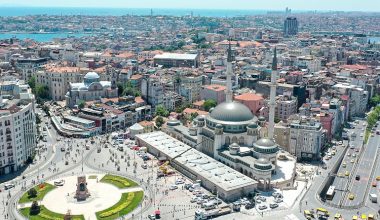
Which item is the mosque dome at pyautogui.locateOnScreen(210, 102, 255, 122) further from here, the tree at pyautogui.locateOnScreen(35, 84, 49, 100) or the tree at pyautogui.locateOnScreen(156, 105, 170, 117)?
the tree at pyautogui.locateOnScreen(35, 84, 49, 100)

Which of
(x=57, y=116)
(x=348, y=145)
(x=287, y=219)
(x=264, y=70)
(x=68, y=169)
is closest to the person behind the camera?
(x=287, y=219)

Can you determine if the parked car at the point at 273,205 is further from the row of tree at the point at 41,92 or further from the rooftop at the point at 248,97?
the row of tree at the point at 41,92

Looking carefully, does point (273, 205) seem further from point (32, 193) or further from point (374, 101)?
point (374, 101)

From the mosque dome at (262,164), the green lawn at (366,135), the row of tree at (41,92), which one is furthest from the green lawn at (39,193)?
the green lawn at (366,135)

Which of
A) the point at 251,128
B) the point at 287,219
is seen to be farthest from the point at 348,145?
the point at 287,219

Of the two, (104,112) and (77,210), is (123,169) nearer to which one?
(77,210)
